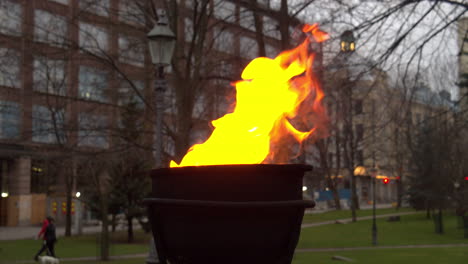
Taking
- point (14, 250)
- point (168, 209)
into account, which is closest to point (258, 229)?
point (168, 209)

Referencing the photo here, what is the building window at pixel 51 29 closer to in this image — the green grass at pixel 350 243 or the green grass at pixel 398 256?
the green grass at pixel 350 243

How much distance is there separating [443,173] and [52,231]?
836 inches

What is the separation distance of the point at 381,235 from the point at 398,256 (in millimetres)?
9266

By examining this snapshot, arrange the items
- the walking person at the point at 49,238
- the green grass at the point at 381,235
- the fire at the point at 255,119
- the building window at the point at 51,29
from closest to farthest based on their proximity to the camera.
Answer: the fire at the point at 255,119
the building window at the point at 51,29
the walking person at the point at 49,238
the green grass at the point at 381,235

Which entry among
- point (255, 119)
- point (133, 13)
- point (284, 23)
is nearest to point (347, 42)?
point (284, 23)

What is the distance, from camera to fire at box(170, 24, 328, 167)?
4.72 meters

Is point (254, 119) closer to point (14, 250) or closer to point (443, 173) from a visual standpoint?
point (14, 250)

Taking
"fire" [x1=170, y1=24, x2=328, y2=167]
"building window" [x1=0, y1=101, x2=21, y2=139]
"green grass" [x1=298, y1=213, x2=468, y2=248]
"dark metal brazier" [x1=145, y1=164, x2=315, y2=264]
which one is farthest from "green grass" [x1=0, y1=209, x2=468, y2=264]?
"dark metal brazier" [x1=145, y1=164, x2=315, y2=264]

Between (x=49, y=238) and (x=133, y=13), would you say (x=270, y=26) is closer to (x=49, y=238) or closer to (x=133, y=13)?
(x=133, y=13)

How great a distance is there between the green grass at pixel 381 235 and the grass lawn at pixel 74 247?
7220mm

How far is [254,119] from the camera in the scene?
4.98 metres

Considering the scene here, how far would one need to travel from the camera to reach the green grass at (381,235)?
2161 cm

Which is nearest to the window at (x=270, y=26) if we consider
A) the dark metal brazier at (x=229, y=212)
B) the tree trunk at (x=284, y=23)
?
the tree trunk at (x=284, y=23)

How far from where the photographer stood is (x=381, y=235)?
25.3 meters
